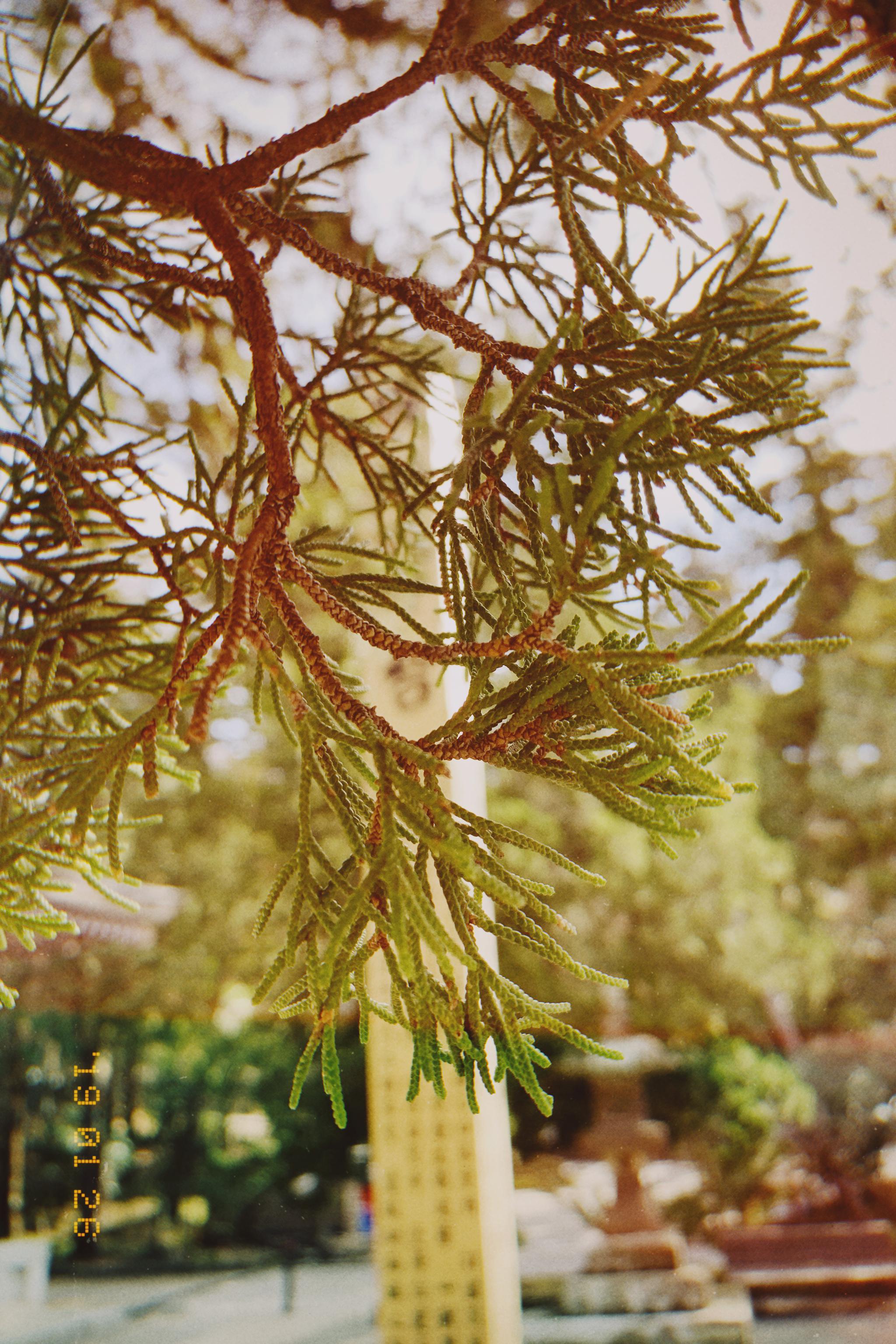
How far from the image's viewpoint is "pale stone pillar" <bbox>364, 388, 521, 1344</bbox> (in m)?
3.34

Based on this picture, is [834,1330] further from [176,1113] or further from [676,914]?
[176,1113]

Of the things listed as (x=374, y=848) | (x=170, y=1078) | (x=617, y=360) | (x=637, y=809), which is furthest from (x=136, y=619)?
(x=170, y=1078)

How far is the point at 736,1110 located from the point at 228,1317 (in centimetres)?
531

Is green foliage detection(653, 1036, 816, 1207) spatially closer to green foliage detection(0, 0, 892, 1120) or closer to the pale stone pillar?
the pale stone pillar

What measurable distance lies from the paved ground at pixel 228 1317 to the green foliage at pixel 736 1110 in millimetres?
2267

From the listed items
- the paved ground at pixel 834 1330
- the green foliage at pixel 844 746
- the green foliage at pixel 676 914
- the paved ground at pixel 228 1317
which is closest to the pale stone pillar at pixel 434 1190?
the paved ground at pixel 228 1317

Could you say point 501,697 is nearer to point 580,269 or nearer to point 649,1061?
point 580,269

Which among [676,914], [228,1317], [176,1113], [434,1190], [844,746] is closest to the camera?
[434,1190]

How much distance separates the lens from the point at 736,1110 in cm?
981

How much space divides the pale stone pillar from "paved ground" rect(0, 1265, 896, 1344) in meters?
4.28

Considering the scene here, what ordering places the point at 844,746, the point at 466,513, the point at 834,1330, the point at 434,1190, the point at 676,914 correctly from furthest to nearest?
the point at 844,746 < the point at 676,914 < the point at 834,1330 < the point at 434,1190 < the point at 466,513
